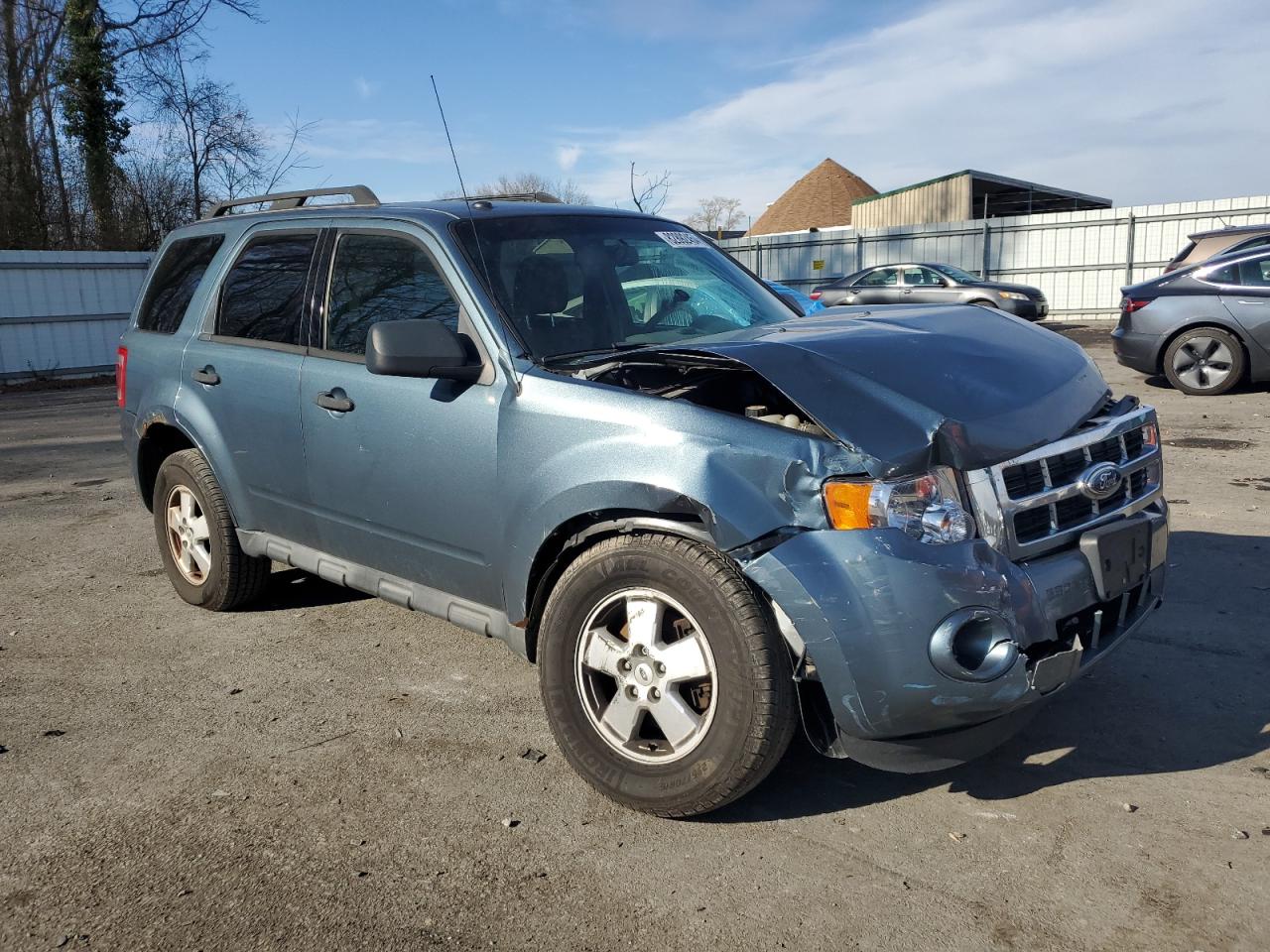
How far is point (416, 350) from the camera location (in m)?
3.47

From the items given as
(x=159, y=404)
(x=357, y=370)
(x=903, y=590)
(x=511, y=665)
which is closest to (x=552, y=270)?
(x=357, y=370)

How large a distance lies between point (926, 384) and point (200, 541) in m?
3.66

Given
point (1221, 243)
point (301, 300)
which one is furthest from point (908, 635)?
point (1221, 243)

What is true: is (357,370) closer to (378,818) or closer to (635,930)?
(378,818)

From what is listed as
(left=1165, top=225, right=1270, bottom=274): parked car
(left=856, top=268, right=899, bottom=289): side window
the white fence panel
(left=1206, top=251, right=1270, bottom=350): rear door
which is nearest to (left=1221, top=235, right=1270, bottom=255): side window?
(left=1165, top=225, right=1270, bottom=274): parked car

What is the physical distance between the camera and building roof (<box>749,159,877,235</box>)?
52.5 meters

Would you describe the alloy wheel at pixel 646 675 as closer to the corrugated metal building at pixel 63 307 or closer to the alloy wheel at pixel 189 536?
the alloy wheel at pixel 189 536

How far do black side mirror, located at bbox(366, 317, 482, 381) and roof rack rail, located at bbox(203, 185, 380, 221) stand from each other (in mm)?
1159

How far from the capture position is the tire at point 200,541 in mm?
4918

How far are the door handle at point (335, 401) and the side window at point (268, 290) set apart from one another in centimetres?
40

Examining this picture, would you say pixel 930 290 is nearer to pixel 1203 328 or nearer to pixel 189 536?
pixel 1203 328

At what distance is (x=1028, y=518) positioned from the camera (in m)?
2.99

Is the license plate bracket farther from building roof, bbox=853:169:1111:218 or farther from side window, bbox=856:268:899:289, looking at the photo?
building roof, bbox=853:169:1111:218

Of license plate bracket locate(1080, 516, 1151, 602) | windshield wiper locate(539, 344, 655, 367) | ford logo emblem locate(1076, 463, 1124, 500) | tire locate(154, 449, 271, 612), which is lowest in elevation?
tire locate(154, 449, 271, 612)
